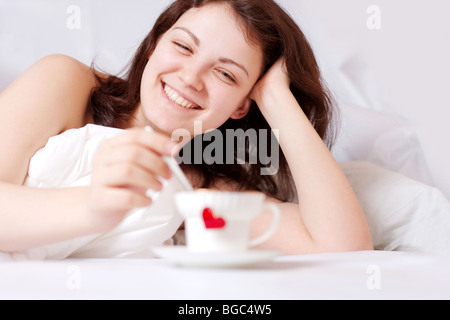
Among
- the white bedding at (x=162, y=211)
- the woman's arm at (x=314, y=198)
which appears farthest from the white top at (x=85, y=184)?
the woman's arm at (x=314, y=198)

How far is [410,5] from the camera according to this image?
219 centimetres

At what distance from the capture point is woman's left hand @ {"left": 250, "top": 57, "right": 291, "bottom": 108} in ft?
4.73

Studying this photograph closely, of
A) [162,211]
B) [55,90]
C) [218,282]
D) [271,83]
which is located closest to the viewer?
[218,282]

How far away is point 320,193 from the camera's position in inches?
51.3

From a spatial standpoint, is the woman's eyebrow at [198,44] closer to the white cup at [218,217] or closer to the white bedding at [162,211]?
the white bedding at [162,211]

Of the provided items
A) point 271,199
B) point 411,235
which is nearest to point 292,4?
point 271,199

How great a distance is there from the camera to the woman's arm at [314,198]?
1295 mm

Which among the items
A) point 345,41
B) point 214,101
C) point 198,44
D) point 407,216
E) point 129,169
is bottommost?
point 407,216

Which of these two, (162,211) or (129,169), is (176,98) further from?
(129,169)

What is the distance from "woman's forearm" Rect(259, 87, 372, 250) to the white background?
798 millimetres

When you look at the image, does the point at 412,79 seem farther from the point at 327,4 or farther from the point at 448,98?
the point at 327,4

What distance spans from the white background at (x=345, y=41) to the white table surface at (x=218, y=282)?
1291 millimetres

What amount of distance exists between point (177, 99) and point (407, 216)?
72cm

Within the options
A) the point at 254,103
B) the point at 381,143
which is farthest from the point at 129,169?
the point at 381,143
